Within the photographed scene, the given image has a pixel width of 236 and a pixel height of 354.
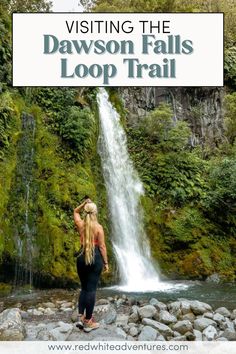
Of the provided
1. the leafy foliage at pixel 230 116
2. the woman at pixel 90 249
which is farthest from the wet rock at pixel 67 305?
the leafy foliage at pixel 230 116

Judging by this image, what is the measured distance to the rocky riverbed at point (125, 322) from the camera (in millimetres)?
5531

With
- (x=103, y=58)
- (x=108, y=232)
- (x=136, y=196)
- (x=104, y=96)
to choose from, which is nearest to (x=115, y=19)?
(x=103, y=58)

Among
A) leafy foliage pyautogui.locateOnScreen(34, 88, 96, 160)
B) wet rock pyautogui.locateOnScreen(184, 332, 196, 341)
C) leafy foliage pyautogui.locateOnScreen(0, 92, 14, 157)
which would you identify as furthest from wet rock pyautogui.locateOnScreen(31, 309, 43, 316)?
leafy foliage pyautogui.locateOnScreen(34, 88, 96, 160)

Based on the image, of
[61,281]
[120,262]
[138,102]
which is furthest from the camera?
[138,102]

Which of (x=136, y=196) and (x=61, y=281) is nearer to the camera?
(x=61, y=281)

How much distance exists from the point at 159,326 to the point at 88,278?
5.68 feet

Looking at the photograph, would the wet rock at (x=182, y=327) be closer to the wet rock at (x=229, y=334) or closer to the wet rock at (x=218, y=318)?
the wet rock at (x=229, y=334)

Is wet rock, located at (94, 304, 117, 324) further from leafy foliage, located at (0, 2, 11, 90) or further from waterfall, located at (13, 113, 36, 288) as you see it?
leafy foliage, located at (0, 2, 11, 90)

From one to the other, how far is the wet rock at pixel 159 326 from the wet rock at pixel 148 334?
18 cm

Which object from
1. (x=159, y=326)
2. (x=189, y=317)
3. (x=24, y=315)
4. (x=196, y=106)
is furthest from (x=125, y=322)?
(x=196, y=106)

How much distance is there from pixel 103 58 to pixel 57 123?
6.18 meters

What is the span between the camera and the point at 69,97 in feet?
42.3

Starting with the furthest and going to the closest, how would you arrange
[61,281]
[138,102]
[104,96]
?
1. [138,102]
2. [104,96]
3. [61,281]

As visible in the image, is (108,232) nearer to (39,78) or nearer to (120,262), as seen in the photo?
(120,262)
